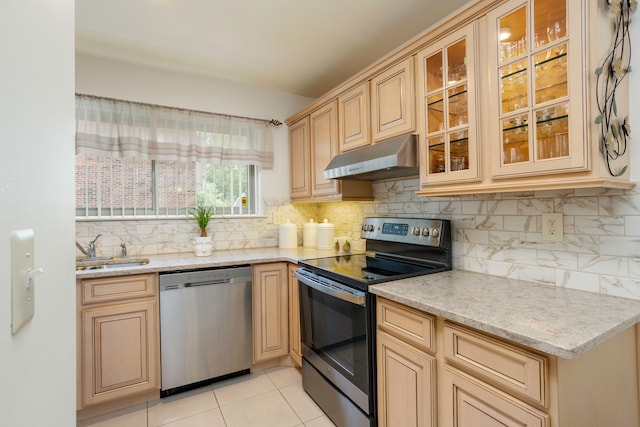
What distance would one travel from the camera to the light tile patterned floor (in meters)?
1.93

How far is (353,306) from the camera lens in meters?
1.70

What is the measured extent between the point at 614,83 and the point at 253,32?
201 centimetres

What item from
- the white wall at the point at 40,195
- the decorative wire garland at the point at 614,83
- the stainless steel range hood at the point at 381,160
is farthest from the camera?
the stainless steel range hood at the point at 381,160

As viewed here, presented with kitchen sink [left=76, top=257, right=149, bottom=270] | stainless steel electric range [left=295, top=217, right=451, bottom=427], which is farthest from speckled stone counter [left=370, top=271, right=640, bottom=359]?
kitchen sink [left=76, top=257, right=149, bottom=270]

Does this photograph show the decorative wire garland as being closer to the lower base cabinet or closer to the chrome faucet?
the lower base cabinet

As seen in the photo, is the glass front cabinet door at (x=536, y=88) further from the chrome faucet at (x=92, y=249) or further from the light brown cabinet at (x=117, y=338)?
the chrome faucet at (x=92, y=249)

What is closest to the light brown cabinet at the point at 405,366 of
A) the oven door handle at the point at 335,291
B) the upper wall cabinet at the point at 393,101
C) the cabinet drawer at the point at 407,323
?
the cabinet drawer at the point at 407,323

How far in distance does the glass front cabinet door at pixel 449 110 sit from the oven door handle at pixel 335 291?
0.72 metres

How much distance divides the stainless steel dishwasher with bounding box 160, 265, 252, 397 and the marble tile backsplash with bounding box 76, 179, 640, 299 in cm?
69

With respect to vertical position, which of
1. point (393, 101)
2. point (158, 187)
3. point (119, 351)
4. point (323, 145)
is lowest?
point (119, 351)

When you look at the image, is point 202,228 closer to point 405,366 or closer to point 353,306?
point 353,306

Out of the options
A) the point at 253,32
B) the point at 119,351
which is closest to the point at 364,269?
the point at 119,351

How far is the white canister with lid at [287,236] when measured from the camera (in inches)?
121

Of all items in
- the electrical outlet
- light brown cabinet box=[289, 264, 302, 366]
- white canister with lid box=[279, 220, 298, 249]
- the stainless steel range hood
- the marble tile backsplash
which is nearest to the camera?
the marble tile backsplash
